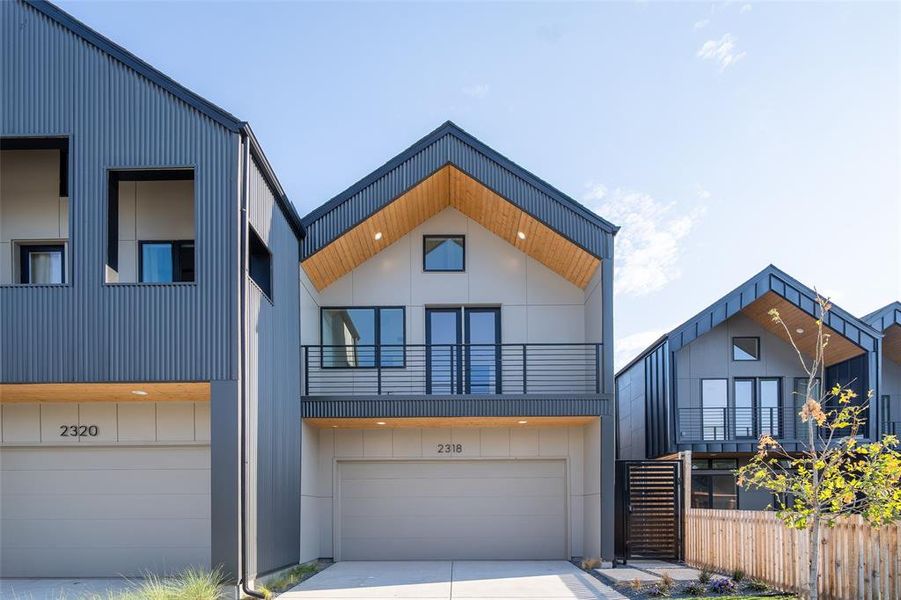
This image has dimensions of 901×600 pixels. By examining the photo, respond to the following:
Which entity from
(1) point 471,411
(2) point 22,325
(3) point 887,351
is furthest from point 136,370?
(3) point 887,351

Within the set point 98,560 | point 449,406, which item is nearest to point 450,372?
point 449,406

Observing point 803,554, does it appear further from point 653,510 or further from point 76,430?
point 76,430

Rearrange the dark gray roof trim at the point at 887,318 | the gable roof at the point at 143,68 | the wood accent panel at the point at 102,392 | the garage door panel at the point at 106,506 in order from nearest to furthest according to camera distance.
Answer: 1. the gable roof at the point at 143,68
2. the wood accent panel at the point at 102,392
3. the garage door panel at the point at 106,506
4. the dark gray roof trim at the point at 887,318

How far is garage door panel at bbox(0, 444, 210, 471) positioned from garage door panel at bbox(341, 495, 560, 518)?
420cm

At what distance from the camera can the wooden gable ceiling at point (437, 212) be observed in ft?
49.7

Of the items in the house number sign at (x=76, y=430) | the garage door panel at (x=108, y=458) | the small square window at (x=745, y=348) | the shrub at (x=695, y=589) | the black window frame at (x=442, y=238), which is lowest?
the shrub at (x=695, y=589)

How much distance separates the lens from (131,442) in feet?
43.4

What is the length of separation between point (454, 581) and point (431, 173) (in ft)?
24.6

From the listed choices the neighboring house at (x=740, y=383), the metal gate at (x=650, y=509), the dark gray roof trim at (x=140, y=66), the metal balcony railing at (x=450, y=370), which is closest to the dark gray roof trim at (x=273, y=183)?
the dark gray roof trim at (x=140, y=66)

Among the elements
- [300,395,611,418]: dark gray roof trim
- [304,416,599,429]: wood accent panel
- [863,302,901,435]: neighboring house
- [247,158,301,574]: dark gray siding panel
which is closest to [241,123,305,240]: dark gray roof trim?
[247,158,301,574]: dark gray siding panel

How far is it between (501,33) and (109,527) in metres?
11.2

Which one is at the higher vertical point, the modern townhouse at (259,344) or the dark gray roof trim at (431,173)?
the dark gray roof trim at (431,173)

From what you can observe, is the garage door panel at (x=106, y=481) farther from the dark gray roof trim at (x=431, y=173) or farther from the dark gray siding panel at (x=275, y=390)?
the dark gray roof trim at (x=431, y=173)

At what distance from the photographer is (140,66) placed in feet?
36.2
